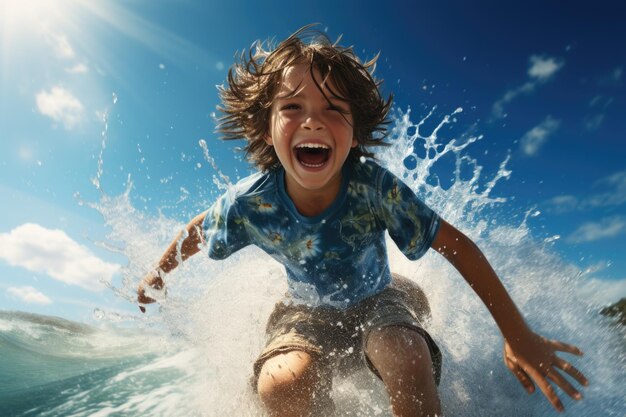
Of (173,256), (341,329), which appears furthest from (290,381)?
(173,256)

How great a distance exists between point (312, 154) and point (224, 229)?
2.28 feet

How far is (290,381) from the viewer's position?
1794 millimetres

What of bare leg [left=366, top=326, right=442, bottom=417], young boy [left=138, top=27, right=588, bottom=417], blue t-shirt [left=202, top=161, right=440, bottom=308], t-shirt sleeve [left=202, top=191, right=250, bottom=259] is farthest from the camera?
t-shirt sleeve [left=202, top=191, right=250, bottom=259]

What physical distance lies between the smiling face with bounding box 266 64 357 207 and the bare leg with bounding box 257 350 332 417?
828mm

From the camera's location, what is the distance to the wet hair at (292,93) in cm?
237

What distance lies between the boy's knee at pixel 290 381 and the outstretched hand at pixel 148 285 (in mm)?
1102

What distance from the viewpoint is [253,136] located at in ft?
8.83

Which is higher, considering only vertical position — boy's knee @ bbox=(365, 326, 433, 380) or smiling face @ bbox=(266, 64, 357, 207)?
smiling face @ bbox=(266, 64, 357, 207)

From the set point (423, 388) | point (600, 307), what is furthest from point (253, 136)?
point (600, 307)

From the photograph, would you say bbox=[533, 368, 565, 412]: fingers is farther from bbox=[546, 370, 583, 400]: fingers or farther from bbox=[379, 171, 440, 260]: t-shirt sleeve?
bbox=[379, 171, 440, 260]: t-shirt sleeve

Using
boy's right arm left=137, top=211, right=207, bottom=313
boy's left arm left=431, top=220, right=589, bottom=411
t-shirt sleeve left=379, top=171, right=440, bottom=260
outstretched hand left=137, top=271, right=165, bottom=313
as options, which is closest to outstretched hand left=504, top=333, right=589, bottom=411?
boy's left arm left=431, top=220, right=589, bottom=411

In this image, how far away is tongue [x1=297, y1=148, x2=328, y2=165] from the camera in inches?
82.8

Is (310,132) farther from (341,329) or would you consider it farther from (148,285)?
(148,285)

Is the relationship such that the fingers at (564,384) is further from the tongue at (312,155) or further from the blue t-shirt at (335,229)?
the tongue at (312,155)
